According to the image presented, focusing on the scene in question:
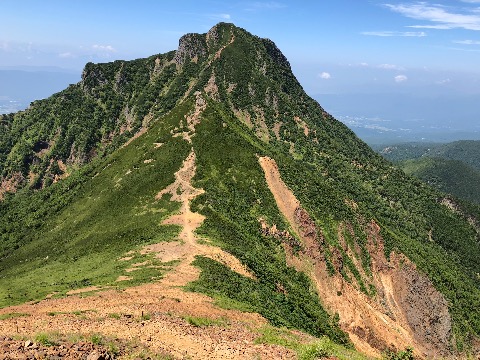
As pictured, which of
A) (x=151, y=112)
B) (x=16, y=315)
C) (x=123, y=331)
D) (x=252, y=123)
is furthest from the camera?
(x=151, y=112)

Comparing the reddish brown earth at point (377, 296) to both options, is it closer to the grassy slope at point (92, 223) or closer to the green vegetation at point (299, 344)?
the grassy slope at point (92, 223)

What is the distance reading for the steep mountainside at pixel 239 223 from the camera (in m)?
52.4

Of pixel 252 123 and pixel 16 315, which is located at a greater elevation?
pixel 252 123

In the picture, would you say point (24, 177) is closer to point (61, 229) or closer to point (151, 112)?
point (151, 112)

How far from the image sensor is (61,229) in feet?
254

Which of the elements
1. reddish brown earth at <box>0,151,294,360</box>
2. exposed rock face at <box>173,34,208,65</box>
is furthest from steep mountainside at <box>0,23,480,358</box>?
exposed rock face at <box>173,34,208,65</box>

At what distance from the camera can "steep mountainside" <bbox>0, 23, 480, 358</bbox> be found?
52.4 meters

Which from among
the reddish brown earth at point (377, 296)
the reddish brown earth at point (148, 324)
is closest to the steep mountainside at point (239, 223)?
the reddish brown earth at point (377, 296)

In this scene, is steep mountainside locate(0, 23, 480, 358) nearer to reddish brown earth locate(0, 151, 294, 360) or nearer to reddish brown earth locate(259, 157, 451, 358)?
reddish brown earth locate(259, 157, 451, 358)

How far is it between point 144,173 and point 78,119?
9500 centimetres

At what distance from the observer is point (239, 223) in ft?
229

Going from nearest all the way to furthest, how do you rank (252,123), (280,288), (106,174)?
(280,288)
(106,174)
(252,123)

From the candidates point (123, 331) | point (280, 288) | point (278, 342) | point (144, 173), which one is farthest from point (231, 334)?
point (144, 173)

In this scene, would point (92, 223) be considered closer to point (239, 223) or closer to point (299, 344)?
point (239, 223)
